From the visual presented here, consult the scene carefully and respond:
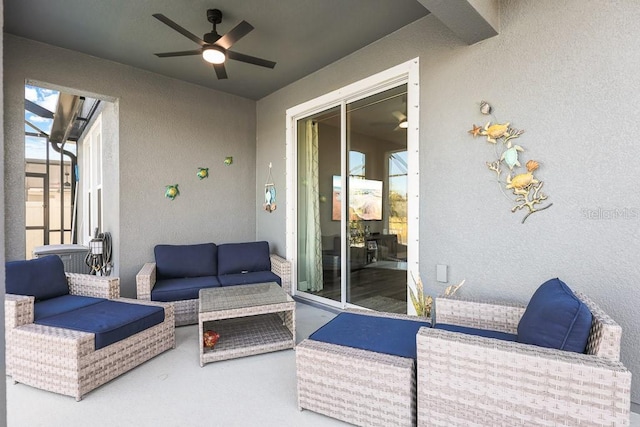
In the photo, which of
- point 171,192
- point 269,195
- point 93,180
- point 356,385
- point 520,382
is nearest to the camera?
point 520,382

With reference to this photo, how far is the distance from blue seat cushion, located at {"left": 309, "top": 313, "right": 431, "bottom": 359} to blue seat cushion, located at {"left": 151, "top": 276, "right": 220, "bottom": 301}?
1.82m

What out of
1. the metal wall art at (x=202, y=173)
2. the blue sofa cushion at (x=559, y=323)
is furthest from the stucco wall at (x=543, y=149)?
the metal wall art at (x=202, y=173)

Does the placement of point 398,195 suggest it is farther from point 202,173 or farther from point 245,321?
point 202,173

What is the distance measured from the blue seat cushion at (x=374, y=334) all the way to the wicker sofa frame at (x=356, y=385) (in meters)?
0.07

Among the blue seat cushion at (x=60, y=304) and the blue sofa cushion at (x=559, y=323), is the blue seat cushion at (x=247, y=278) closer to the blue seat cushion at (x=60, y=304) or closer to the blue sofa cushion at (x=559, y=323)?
the blue seat cushion at (x=60, y=304)

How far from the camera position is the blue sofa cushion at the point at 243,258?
4.10 meters

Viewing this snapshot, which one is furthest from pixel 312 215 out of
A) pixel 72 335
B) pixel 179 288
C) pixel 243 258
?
pixel 72 335

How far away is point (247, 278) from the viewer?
3.79 m

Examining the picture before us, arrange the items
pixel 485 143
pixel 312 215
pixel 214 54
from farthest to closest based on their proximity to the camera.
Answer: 1. pixel 312 215
2. pixel 214 54
3. pixel 485 143

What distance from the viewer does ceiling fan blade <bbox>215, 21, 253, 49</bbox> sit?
8.26 ft

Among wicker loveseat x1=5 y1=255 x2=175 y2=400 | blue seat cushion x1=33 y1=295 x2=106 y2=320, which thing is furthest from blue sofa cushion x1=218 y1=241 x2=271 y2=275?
blue seat cushion x1=33 y1=295 x2=106 y2=320

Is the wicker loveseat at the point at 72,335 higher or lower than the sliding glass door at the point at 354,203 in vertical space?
lower

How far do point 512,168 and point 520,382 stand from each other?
1589 millimetres

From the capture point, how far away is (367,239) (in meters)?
3.76
